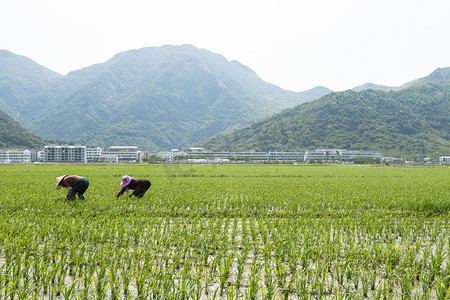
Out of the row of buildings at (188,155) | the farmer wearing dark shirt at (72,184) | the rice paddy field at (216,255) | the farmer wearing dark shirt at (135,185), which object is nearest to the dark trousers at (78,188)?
the farmer wearing dark shirt at (72,184)

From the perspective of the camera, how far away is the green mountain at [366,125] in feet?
480

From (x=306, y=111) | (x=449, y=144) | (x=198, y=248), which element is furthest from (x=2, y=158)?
(x=449, y=144)

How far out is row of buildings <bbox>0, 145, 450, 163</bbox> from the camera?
411 feet

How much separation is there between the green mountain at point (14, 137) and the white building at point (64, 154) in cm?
3028

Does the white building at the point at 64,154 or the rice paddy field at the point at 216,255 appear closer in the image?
the rice paddy field at the point at 216,255

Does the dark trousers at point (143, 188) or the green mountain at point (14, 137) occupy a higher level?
the green mountain at point (14, 137)

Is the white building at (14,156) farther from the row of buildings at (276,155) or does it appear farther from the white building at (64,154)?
the row of buildings at (276,155)

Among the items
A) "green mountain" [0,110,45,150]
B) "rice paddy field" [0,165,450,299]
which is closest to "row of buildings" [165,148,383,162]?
"green mountain" [0,110,45,150]

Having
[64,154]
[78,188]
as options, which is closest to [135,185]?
[78,188]

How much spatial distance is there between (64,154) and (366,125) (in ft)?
538

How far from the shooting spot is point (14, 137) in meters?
142

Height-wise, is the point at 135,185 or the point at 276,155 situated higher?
the point at 135,185

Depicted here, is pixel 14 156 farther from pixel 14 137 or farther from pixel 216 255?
pixel 216 255

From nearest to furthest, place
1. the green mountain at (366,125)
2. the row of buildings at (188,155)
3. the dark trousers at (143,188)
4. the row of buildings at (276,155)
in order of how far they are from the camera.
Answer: the dark trousers at (143,188), the row of buildings at (188,155), the row of buildings at (276,155), the green mountain at (366,125)
